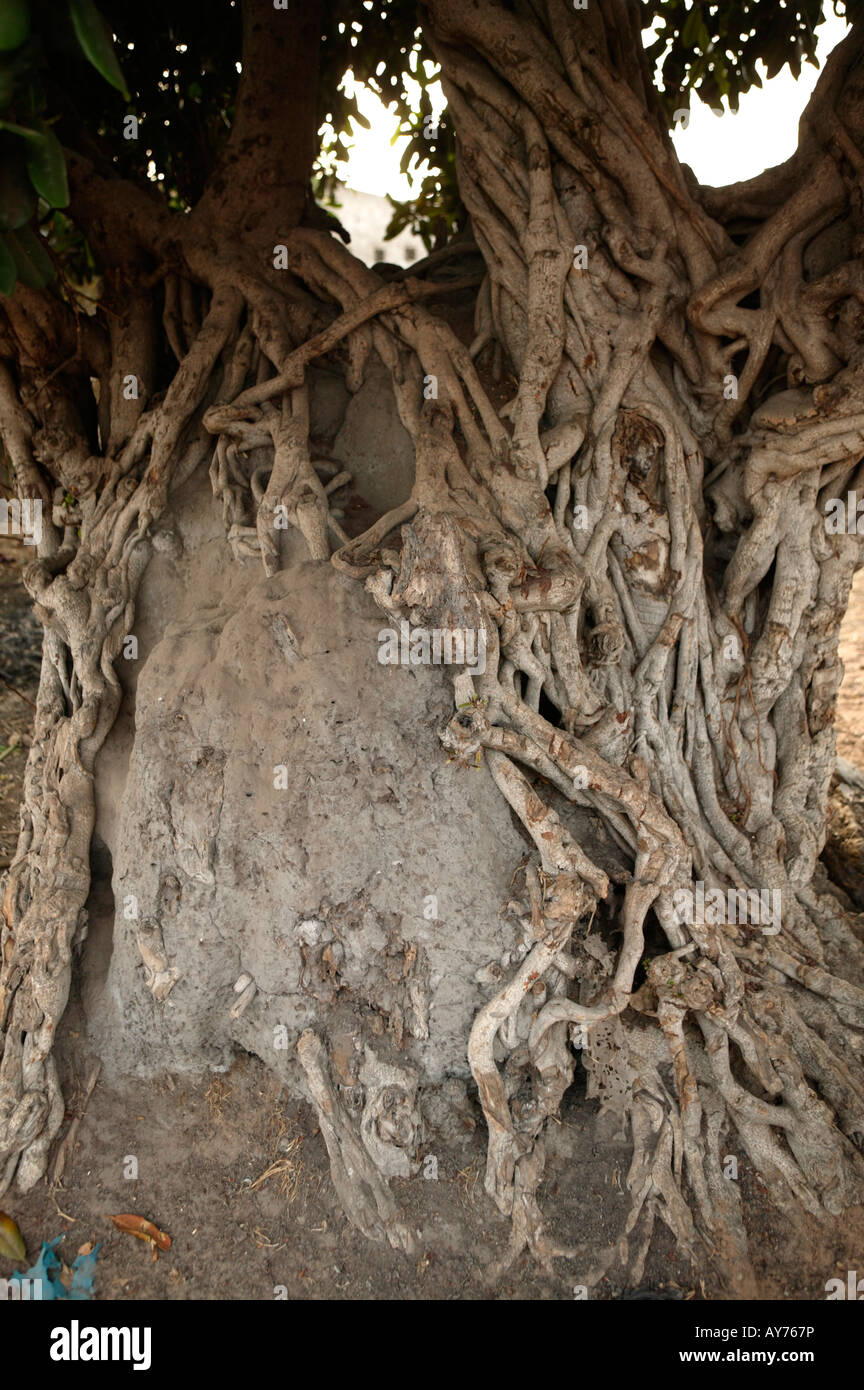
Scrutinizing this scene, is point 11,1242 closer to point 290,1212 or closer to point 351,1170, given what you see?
point 290,1212

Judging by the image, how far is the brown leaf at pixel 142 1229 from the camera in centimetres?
290

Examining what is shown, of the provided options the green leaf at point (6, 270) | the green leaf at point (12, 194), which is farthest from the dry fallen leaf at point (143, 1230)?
the green leaf at point (12, 194)

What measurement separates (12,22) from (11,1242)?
128 inches

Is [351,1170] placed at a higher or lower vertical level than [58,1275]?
higher

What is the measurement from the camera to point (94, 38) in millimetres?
1970

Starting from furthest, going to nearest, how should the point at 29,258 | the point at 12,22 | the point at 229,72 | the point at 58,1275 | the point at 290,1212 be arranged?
the point at 229,72 < the point at 290,1212 < the point at 58,1275 < the point at 29,258 < the point at 12,22

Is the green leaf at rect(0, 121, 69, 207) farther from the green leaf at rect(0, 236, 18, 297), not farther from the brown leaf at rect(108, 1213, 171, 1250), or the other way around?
the brown leaf at rect(108, 1213, 171, 1250)

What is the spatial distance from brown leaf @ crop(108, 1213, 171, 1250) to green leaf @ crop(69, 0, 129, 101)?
3115 millimetres

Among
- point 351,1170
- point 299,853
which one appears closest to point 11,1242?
point 351,1170

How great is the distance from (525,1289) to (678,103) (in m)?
5.24

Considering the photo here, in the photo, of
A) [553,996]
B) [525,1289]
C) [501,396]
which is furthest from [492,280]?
[525,1289]

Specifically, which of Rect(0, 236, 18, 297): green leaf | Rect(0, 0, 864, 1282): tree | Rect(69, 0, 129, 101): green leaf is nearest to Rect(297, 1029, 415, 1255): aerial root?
Rect(0, 0, 864, 1282): tree

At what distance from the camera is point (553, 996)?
3035 mm
